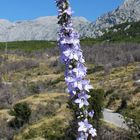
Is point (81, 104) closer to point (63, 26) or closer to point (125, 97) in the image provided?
point (63, 26)

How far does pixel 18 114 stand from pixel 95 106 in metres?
→ 5.32

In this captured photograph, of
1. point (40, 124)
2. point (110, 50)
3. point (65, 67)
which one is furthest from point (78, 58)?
point (110, 50)

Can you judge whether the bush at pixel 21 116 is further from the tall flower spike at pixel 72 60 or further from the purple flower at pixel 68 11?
the purple flower at pixel 68 11

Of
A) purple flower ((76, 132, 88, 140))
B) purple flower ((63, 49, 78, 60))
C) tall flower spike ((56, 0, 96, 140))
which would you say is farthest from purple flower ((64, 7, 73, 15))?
purple flower ((76, 132, 88, 140))

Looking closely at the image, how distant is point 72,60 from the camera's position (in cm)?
473

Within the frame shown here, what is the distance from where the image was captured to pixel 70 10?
186 inches

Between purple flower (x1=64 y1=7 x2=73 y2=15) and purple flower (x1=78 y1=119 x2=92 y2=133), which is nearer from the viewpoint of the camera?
purple flower (x1=64 y1=7 x2=73 y2=15)

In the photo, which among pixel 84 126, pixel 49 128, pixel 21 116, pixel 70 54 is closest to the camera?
pixel 70 54

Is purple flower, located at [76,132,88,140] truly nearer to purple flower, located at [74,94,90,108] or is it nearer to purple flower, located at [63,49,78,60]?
purple flower, located at [74,94,90,108]

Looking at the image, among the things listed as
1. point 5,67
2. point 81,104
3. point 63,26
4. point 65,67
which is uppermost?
point 63,26

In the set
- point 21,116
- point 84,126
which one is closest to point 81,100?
point 84,126

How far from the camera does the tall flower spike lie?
4.67 m

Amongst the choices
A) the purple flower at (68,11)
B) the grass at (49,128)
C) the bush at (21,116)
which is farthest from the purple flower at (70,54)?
the bush at (21,116)

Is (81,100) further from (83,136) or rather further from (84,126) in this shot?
(83,136)
